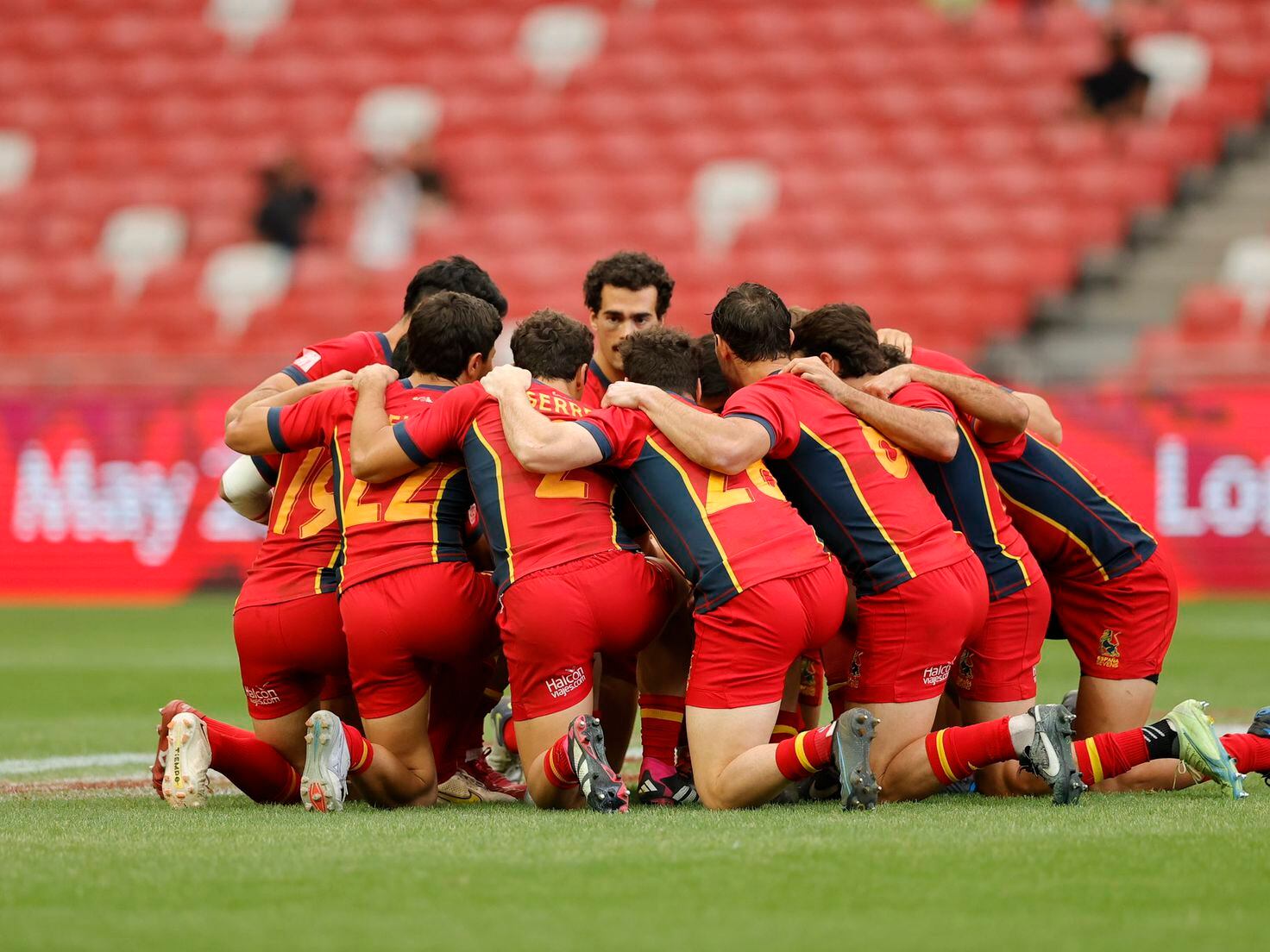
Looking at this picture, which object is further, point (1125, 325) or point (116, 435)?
point (1125, 325)

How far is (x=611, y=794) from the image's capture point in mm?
5297

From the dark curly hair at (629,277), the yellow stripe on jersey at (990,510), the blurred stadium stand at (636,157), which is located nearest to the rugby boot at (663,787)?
the yellow stripe on jersey at (990,510)

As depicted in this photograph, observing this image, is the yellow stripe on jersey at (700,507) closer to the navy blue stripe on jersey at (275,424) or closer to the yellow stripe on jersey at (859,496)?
the yellow stripe on jersey at (859,496)

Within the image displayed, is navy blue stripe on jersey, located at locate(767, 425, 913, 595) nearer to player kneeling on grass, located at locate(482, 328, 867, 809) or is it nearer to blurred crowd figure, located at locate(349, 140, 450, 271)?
player kneeling on grass, located at locate(482, 328, 867, 809)

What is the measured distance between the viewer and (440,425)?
19.0 feet

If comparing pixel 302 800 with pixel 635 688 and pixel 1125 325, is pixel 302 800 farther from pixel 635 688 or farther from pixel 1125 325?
pixel 1125 325

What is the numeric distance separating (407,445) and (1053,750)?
2286 mm

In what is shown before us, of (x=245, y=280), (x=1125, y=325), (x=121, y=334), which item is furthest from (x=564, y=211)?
(x=1125, y=325)

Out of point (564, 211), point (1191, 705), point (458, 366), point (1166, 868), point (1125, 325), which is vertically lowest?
point (1166, 868)

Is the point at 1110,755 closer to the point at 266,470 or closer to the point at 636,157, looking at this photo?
the point at 266,470

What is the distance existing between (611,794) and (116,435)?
10.7 m

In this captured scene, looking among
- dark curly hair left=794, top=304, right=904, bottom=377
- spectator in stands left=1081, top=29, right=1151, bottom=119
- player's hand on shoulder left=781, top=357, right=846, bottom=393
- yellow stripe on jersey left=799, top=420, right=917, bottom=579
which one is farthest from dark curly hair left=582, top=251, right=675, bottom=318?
spectator in stands left=1081, top=29, right=1151, bottom=119

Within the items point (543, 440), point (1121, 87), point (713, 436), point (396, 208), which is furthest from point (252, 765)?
point (1121, 87)

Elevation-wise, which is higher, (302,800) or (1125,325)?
(1125,325)
